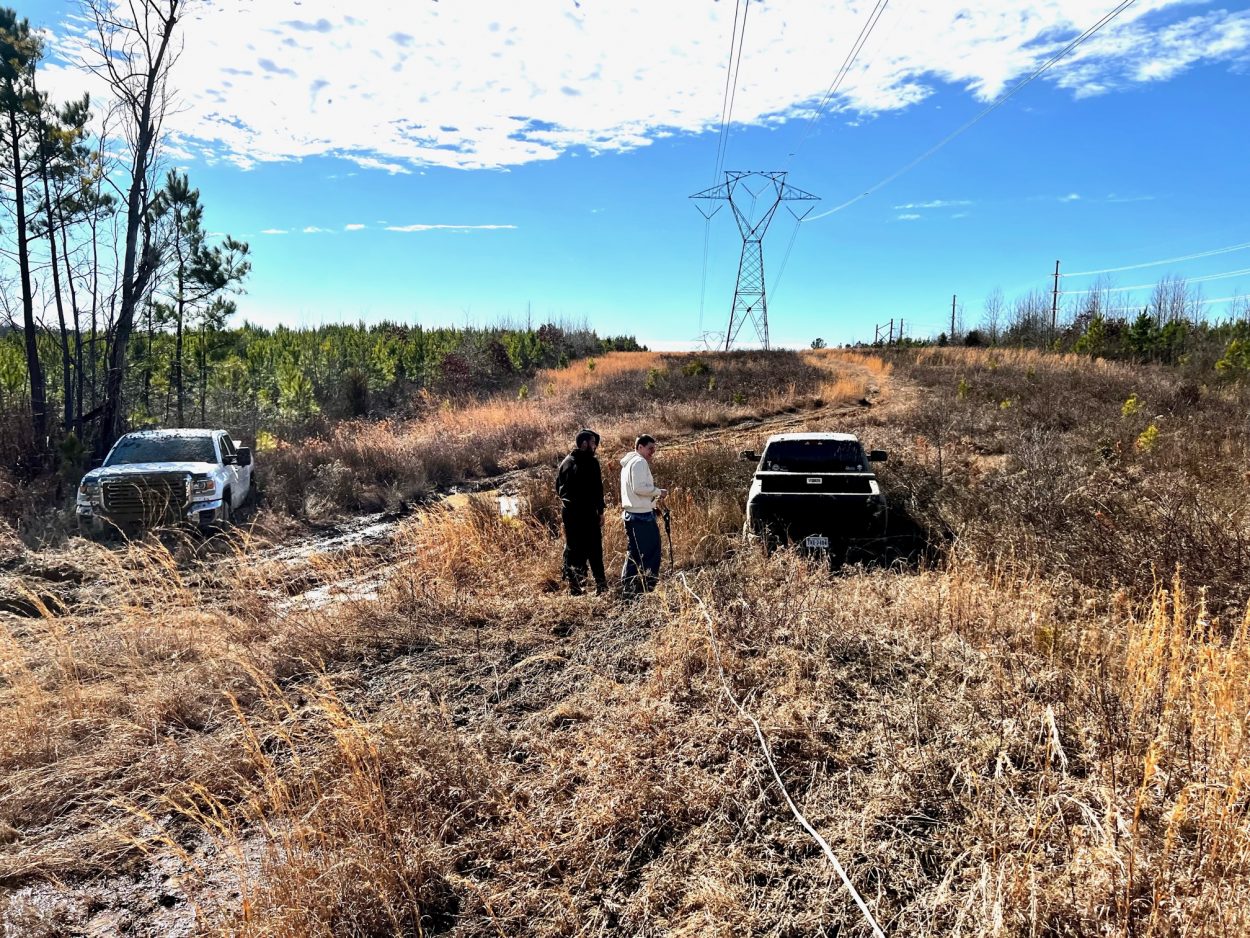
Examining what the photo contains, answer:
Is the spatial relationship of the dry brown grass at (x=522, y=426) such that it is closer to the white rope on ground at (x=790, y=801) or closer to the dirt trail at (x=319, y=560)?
the dirt trail at (x=319, y=560)

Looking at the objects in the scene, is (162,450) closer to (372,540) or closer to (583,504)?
(372,540)

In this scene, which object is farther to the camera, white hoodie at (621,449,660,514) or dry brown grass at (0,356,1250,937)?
white hoodie at (621,449,660,514)

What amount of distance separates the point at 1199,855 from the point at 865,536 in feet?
17.5

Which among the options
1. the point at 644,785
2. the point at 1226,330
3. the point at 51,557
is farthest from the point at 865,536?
the point at 1226,330

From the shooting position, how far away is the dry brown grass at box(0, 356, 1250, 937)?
278 cm

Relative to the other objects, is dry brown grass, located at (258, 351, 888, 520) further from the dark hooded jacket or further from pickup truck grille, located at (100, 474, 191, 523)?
the dark hooded jacket

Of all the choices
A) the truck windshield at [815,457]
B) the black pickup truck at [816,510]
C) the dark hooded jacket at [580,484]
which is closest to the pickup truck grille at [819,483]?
the black pickup truck at [816,510]

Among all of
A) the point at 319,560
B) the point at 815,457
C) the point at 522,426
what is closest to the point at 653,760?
→ the point at 319,560

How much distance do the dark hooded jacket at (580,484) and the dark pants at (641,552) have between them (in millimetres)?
455

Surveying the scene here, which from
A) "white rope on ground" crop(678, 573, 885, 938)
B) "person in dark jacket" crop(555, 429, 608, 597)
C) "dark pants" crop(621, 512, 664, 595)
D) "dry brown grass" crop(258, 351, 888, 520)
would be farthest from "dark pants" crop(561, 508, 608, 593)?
"dry brown grass" crop(258, 351, 888, 520)

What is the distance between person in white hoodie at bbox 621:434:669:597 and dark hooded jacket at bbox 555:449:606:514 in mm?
365

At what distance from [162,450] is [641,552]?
30.1ft

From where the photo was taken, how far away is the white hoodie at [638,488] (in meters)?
6.91

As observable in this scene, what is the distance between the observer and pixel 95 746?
15.0ft
